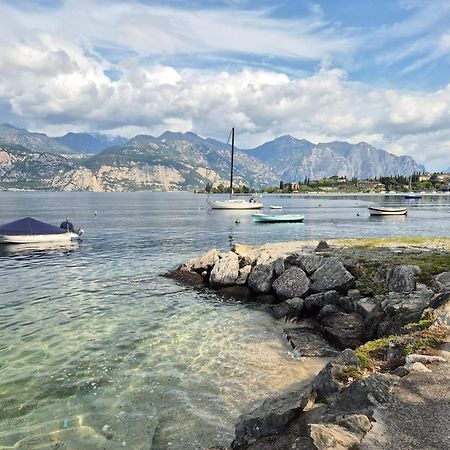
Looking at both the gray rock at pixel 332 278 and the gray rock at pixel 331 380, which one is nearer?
the gray rock at pixel 331 380

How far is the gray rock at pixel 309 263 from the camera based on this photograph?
2670 centimetres

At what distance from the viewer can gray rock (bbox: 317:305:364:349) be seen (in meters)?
17.9

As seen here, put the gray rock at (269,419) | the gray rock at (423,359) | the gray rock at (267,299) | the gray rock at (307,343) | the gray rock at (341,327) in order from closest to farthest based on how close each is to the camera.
A: the gray rock at (269,419), the gray rock at (423,359), the gray rock at (307,343), the gray rock at (341,327), the gray rock at (267,299)

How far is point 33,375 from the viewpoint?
1495 cm

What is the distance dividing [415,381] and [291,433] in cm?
348

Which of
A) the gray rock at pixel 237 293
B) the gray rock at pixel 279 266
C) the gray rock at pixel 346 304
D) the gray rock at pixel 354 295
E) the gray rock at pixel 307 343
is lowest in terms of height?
the gray rock at pixel 237 293

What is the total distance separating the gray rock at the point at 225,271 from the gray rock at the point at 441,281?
1362 cm

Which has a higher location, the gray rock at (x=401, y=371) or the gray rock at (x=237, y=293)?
the gray rock at (x=401, y=371)

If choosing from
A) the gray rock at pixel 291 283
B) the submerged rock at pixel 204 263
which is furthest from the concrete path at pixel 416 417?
the submerged rock at pixel 204 263

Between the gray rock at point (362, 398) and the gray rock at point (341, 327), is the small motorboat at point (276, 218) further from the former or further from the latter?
the gray rock at point (362, 398)

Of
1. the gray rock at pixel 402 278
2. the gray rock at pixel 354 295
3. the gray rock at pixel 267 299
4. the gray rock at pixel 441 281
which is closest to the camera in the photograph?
the gray rock at pixel 441 281

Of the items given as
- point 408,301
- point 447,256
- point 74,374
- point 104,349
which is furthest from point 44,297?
point 447,256

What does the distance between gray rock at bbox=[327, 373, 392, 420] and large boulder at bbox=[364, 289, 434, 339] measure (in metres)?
7.79

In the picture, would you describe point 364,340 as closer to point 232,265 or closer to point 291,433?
point 291,433
